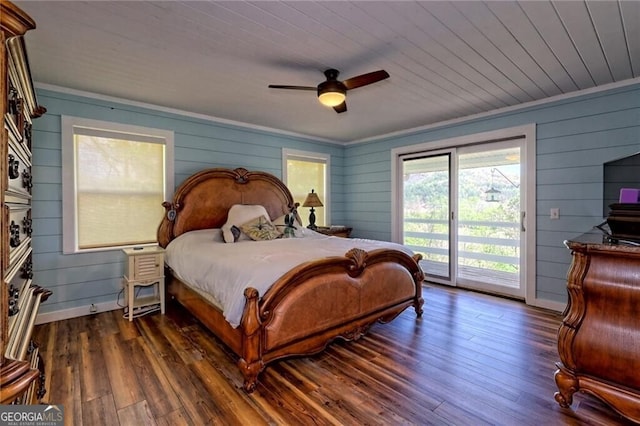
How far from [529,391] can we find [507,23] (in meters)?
2.46

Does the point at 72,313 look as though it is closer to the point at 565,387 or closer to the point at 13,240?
the point at 13,240

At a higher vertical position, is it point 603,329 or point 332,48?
point 332,48

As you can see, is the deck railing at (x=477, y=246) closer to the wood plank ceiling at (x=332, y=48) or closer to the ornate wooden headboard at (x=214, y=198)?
the wood plank ceiling at (x=332, y=48)

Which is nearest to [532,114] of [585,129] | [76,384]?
[585,129]

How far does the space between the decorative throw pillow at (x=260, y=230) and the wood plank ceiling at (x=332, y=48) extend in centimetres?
143

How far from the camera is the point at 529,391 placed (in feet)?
6.75

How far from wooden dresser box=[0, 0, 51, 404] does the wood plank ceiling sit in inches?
26.8

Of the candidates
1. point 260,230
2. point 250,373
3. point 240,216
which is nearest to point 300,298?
point 250,373

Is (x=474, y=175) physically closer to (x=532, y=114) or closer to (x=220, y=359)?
(x=532, y=114)

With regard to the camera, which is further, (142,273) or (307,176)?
(307,176)

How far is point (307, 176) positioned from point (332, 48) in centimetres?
A: 322

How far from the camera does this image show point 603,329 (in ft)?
5.75

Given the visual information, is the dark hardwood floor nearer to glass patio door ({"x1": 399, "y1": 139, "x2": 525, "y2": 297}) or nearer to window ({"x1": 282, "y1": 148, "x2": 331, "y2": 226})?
glass patio door ({"x1": 399, "y1": 139, "x2": 525, "y2": 297})

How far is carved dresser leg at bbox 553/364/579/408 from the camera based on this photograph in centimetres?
185
